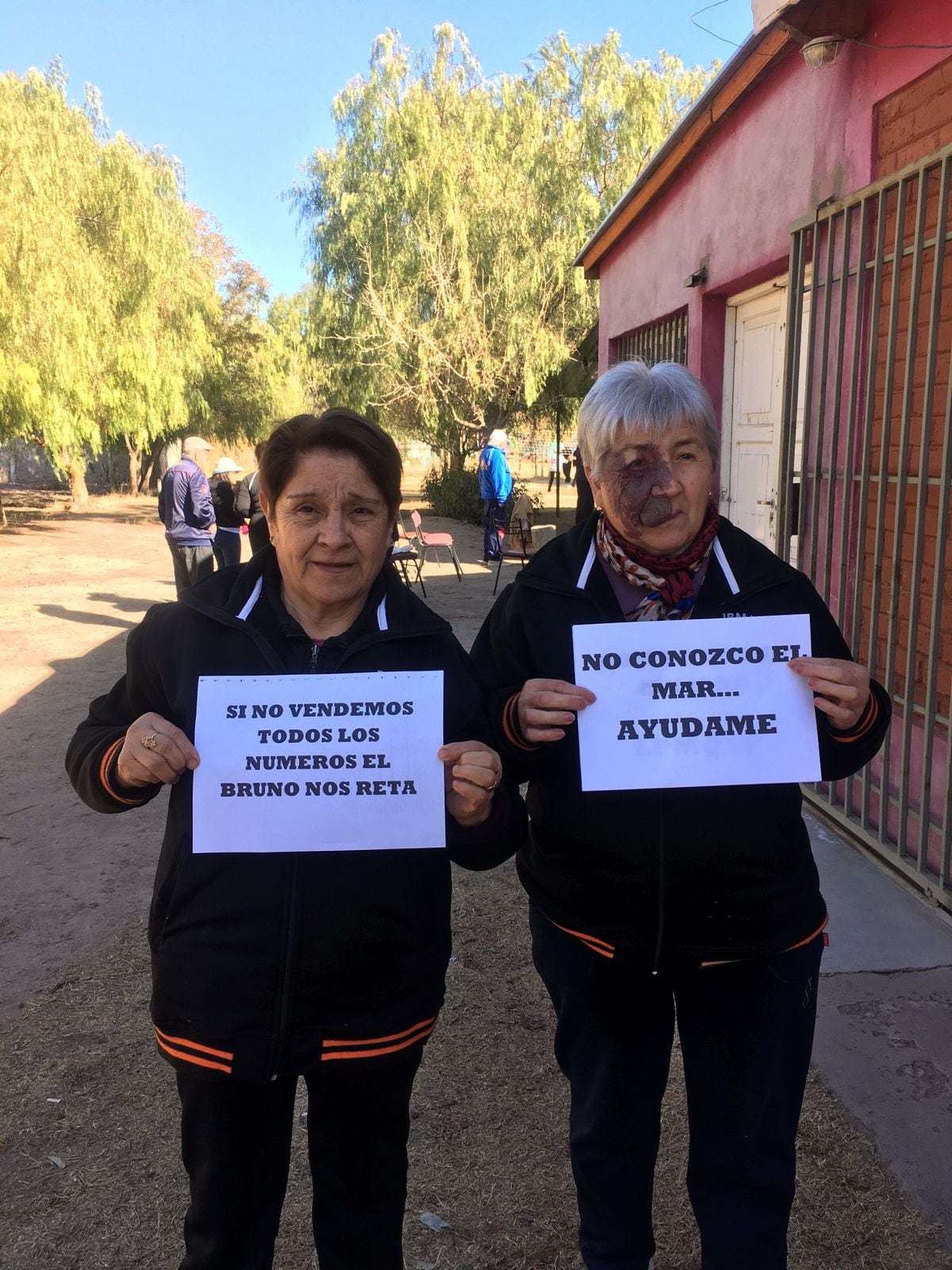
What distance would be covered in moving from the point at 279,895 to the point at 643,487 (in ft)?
3.06

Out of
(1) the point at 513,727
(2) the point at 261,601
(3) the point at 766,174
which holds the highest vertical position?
(3) the point at 766,174

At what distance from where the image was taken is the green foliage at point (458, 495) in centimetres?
2298

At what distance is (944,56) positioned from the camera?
3533mm

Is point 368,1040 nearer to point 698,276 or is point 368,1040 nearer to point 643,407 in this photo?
point 643,407

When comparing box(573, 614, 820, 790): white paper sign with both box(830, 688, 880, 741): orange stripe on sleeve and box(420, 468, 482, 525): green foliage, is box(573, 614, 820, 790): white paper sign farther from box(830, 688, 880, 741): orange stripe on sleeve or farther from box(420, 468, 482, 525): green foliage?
box(420, 468, 482, 525): green foliage

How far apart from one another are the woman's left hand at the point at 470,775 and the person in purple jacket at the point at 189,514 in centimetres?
840

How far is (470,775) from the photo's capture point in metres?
1.49

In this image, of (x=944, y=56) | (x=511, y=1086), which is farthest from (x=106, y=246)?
(x=511, y=1086)

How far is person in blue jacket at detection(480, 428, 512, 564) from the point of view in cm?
1416

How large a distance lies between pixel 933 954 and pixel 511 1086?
1.64 m

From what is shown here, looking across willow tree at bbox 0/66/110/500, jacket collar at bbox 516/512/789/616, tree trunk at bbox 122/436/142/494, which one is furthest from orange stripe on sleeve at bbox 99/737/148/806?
tree trunk at bbox 122/436/142/494

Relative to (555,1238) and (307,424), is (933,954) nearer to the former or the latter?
(555,1238)

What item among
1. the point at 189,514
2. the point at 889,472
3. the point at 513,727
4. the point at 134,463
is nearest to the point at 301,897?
the point at 513,727

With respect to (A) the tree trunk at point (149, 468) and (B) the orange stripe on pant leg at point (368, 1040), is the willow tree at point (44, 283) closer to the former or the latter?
(B) the orange stripe on pant leg at point (368, 1040)
